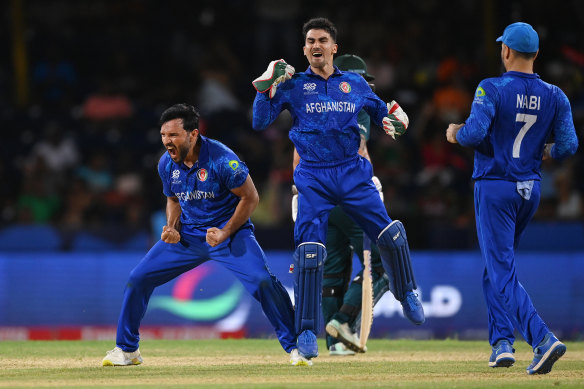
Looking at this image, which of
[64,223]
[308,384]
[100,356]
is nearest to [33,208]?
[64,223]

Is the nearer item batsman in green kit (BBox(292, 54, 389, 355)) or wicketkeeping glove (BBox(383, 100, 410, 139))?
wicketkeeping glove (BBox(383, 100, 410, 139))

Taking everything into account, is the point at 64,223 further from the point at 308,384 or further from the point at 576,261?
the point at 308,384

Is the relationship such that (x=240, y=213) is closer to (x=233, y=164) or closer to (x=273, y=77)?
(x=233, y=164)

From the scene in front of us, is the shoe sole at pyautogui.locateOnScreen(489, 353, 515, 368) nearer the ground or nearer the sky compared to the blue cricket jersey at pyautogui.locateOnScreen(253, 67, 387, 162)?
nearer the ground

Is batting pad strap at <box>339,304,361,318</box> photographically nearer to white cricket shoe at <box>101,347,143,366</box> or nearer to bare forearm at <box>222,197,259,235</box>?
bare forearm at <box>222,197,259,235</box>

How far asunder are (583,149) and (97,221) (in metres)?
7.32

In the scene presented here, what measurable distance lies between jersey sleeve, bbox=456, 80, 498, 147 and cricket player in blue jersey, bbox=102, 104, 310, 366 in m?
1.67

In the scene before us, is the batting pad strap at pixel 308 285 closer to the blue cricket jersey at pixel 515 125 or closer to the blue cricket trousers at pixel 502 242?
the blue cricket trousers at pixel 502 242

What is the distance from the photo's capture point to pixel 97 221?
1416cm

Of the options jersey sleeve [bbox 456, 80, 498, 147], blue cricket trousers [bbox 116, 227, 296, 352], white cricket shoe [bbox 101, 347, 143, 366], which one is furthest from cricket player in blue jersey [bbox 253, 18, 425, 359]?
white cricket shoe [bbox 101, 347, 143, 366]

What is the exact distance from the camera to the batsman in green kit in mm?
9047

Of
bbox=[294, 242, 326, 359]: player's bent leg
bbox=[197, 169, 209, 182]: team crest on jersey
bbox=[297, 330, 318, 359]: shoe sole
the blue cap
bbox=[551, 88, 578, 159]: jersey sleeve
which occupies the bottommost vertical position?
bbox=[297, 330, 318, 359]: shoe sole

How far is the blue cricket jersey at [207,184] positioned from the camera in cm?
765

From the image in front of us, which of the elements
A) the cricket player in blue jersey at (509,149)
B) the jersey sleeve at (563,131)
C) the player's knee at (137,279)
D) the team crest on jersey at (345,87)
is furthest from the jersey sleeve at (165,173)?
the jersey sleeve at (563,131)
